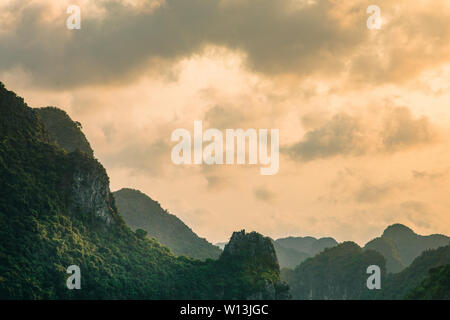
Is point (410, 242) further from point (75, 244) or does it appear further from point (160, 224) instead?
point (75, 244)

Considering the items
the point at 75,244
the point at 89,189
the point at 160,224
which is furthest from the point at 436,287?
the point at 160,224

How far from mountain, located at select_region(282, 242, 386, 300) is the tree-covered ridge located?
65898 millimetres

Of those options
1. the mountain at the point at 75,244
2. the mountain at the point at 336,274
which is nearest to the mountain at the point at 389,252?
the mountain at the point at 336,274

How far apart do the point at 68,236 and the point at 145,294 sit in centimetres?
1451

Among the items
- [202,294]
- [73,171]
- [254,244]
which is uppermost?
[73,171]

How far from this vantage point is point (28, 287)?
61750mm

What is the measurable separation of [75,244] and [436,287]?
159ft

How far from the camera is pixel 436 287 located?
2539 inches

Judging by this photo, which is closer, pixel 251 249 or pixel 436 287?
pixel 436 287

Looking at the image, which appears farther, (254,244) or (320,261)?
(320,261)

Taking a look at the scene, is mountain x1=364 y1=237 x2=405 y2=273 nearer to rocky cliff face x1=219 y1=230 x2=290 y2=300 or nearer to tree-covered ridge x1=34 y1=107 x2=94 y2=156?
rocky cliff face x1=219 y1=230 x2=290 y2=300

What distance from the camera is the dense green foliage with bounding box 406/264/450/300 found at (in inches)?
2442
